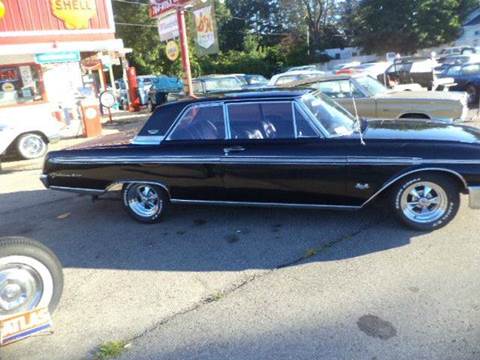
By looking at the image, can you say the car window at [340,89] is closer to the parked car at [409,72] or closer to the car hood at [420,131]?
the car hood at [420,131]

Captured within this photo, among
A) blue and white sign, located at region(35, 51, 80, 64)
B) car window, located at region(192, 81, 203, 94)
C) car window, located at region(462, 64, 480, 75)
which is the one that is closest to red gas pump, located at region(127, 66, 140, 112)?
car window, located at region(192, 81, 203, 94)

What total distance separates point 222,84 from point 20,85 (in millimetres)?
7042

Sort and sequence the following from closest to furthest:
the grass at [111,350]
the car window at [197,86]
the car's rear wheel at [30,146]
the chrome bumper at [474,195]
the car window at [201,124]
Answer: the grass at [111,350]
the chrome bumper at [474,195]
the car window at [201,124]
the car's rear wheel at [30,146]
the car window at [197,86]

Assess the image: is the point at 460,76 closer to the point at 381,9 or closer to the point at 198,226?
the point at 198,226

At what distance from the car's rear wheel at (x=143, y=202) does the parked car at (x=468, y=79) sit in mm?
11627

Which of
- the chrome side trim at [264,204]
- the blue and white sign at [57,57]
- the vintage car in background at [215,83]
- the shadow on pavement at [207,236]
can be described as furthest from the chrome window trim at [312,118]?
the vintage car in background at [215,83]

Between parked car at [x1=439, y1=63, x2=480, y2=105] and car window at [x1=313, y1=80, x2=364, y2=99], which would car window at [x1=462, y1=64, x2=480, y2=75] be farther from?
car window at [x1=313, y1=80, x2=364, y2=99]

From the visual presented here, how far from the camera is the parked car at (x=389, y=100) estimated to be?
7.53 meters

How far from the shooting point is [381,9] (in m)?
42.3

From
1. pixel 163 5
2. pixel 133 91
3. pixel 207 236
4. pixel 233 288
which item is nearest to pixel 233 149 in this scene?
A: pixel 207 236

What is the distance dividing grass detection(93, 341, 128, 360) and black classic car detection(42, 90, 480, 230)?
7.15 ft

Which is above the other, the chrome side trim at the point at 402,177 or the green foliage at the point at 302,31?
the green foliage at the point at 302,31

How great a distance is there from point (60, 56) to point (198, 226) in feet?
30.6

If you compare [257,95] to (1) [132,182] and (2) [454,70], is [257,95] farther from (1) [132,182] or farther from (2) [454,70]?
(2) [454,70]
